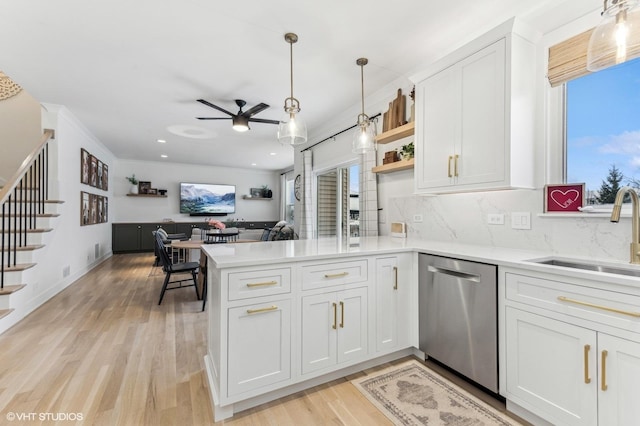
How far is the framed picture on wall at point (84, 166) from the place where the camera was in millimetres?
5027

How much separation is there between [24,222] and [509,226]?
5146mm

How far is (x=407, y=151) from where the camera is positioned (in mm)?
2920

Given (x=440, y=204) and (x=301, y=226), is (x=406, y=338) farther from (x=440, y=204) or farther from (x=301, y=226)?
(x=301, y=226)

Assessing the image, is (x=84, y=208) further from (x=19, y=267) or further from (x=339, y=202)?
(x=339, y=202)

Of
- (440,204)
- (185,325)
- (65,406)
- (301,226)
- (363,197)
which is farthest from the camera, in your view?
(301,226)

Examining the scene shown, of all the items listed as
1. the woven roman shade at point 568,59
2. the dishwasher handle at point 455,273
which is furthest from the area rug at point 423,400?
the woven roman shade at point 568,59

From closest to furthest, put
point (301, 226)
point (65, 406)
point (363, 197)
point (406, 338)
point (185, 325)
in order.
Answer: point (65, 406), point (406, 338), point (185, 325), point (363, 197), point (301, 226)

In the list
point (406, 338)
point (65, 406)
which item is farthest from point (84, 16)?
point (406, 338)

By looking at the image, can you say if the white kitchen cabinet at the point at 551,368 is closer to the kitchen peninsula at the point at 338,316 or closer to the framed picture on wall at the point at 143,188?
the kitchen peninsula at the point at 338,316

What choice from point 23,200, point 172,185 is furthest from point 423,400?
point 172,185

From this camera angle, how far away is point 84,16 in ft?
7.32

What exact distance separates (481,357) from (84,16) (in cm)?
377

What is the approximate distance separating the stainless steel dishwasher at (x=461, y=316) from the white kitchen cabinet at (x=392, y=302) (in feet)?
0.37

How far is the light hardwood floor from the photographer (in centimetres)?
165
